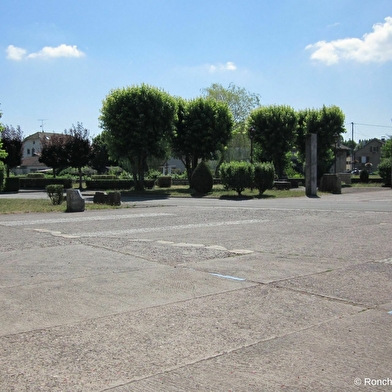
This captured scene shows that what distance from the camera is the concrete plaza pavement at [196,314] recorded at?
144 inches

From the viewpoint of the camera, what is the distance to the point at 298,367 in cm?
379

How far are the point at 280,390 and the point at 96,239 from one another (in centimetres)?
775

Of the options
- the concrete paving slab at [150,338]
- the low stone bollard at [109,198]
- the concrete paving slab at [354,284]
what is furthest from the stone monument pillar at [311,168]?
the concrete paving slab at [150,338]

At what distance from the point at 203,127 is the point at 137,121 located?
7235 mm

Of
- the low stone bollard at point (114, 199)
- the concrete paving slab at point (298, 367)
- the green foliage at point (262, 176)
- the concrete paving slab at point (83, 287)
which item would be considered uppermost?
the green foliage at point (262, 176)

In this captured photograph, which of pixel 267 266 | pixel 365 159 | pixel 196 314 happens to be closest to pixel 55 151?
pixel 267 266

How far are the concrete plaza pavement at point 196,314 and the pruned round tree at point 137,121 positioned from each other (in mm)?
26581

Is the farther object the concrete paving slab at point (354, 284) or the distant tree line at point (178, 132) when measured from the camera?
the distant tree line at point (178, 132)

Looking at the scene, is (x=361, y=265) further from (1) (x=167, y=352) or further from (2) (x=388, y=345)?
(1) (x=167, y=352)

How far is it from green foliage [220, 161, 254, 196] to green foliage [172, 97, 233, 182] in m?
10.9

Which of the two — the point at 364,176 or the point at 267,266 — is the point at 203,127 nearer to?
the point at 364,176

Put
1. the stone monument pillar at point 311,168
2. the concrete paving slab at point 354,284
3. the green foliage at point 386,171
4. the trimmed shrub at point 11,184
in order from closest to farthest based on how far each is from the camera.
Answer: the concrete paving slab at point 354,284 → the stone monument pillar at point 311,168 → the trimmed shrub at point 11,184 → the green foliage at point 386,171

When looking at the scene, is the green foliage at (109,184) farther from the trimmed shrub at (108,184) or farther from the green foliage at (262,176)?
the green foliage at (262,176)

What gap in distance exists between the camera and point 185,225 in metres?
13.3
